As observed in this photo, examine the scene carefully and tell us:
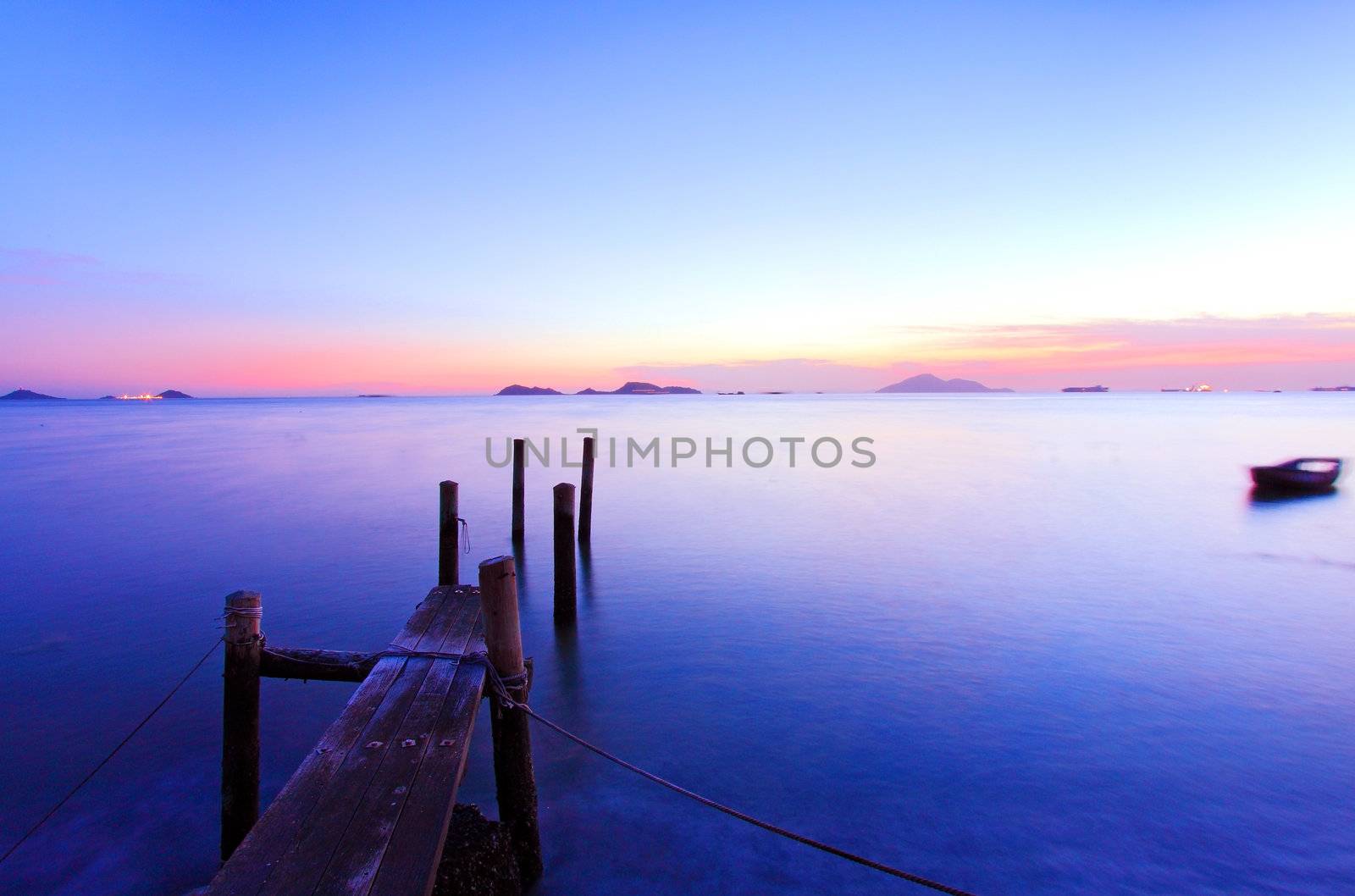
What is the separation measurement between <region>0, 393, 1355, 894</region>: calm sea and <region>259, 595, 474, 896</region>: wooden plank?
170 centimetres

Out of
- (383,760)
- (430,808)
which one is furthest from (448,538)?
(430,808)

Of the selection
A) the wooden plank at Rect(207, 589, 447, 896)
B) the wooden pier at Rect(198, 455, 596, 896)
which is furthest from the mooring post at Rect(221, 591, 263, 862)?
the wooden plank at Rect(207, 589, 447, 896)

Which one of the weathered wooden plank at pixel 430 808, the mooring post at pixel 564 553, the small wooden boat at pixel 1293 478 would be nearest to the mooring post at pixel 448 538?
the mooring post at pixel 564 553

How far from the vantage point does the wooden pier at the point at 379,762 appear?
314 centimetres

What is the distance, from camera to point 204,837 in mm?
5438

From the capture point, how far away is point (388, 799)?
3.57 m

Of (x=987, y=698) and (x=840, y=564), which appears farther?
(x=840, y=564)

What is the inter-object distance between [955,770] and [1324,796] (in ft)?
10.4

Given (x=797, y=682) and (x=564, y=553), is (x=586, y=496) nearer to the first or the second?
(x=564, y=553)

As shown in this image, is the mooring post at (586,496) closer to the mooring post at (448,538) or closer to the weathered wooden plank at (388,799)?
the mooring post at (448,538)

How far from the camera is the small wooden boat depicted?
24.0m

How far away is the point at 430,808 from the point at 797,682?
590cm

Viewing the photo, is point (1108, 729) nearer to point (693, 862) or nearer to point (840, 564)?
point (693, 862)

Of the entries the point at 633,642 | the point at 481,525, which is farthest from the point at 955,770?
the point at 481,525
